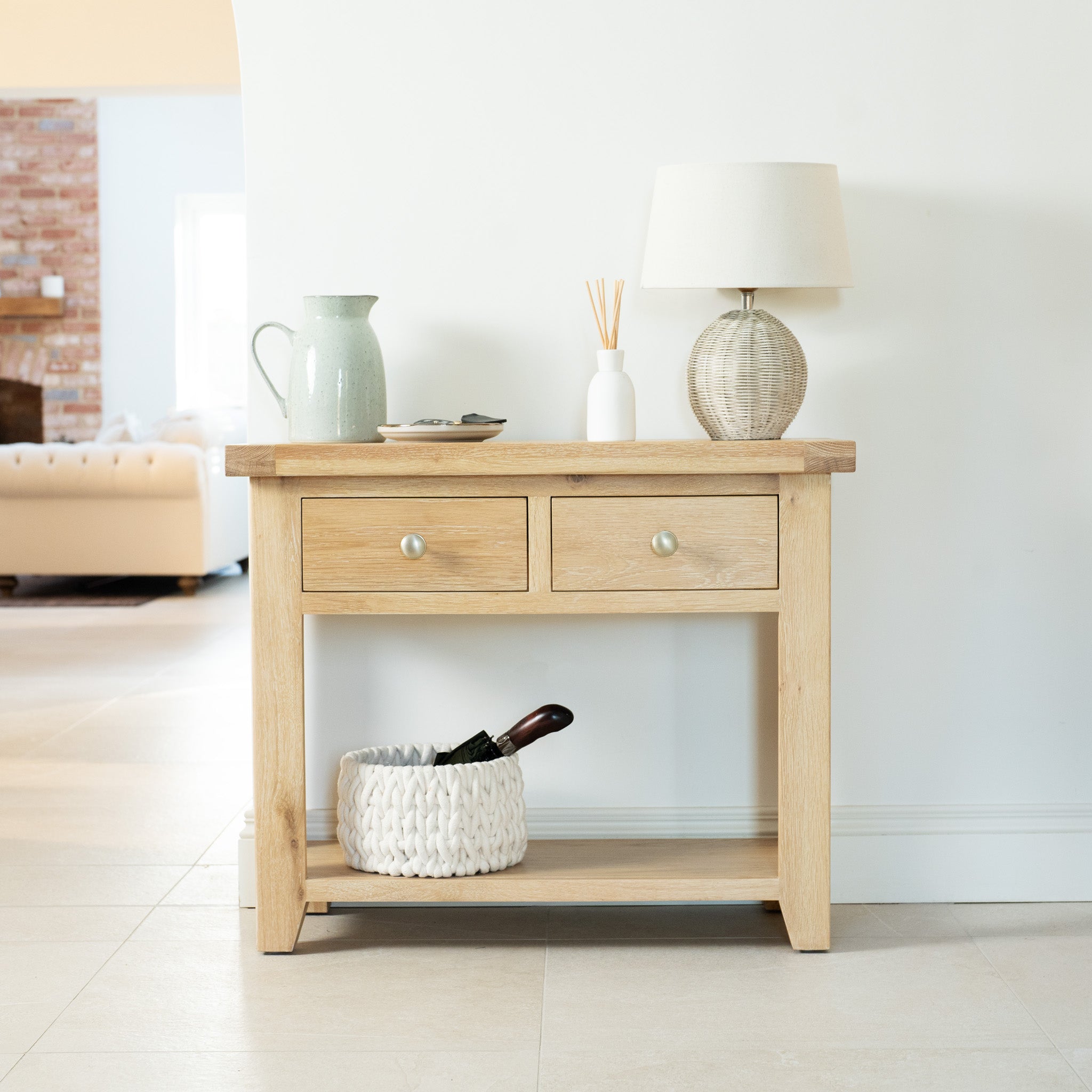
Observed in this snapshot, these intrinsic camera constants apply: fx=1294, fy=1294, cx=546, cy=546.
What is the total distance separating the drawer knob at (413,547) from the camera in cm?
187

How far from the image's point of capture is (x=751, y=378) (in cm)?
197

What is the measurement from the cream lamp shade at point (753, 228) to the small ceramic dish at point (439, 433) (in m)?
0.36

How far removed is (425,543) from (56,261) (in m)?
8.01

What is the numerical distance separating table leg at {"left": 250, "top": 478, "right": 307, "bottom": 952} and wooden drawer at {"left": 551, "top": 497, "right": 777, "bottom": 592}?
0.39 m

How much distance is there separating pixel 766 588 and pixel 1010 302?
0.72m

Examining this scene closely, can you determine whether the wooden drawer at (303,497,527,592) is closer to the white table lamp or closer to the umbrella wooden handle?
the umbrella wooden handle

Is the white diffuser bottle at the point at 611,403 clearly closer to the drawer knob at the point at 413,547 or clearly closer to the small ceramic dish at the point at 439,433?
the small ceramic dish at the point at 439,433

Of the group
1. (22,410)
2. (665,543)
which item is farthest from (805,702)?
(22,410)

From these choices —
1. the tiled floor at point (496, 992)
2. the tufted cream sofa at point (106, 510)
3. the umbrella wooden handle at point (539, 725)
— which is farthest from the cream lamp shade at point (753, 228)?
the tufted cream sofa at point (106, 510)

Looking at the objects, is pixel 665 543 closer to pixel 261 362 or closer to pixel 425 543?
pixel 425 543

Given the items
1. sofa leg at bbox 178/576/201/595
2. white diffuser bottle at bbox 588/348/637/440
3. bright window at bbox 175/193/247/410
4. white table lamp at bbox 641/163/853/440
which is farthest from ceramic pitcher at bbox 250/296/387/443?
bright window at bbox 175/193/247/410

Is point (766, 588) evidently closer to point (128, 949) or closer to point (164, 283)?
point (128, 949)

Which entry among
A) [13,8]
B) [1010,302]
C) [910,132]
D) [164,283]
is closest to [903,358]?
[1010,302]

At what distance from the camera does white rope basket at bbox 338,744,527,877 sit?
76.0 inches
